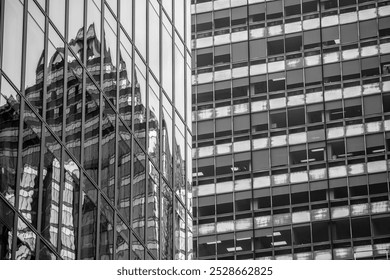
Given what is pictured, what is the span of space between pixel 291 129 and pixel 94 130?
68.9 metres

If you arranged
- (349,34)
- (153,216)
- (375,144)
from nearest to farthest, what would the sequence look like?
(153,216) → (375,144) → (349,34)

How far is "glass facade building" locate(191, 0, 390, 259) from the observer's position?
9919 centimetres

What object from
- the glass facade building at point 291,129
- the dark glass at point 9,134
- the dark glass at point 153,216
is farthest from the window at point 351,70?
the dark glass at point 9,134

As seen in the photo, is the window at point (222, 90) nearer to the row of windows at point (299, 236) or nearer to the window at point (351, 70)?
the window at point (351, 70)

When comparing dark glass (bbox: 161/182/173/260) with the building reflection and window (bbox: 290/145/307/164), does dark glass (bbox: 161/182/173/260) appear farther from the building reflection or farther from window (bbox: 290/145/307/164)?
window (bbox: 290/145/307/164)

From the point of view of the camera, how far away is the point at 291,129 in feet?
340

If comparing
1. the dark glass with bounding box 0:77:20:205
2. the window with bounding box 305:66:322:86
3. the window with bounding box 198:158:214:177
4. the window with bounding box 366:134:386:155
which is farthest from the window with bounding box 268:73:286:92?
the dark glass with bounding box 0:77:20:205

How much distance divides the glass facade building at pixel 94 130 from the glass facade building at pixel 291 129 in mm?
53227

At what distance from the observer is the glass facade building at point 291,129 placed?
325 feet

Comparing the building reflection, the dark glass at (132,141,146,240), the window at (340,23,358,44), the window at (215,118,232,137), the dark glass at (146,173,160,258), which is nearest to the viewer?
the building reflection

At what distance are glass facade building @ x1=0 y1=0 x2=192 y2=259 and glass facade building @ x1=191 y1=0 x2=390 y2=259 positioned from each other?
175 feet

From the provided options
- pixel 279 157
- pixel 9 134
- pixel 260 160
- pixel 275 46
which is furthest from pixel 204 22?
pixel 9 134

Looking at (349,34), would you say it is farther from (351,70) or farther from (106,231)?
(106,231)
